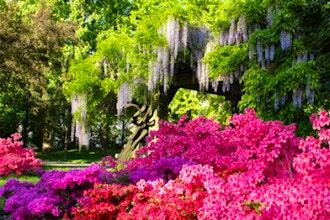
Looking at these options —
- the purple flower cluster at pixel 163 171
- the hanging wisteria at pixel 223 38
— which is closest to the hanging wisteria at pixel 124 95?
the hanging wisteria at pixel 223 38

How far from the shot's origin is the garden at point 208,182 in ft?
9.82

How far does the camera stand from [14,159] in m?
10.9

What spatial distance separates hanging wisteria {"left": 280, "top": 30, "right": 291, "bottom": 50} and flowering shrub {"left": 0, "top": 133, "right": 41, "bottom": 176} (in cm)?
743

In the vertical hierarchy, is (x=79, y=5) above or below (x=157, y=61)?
above

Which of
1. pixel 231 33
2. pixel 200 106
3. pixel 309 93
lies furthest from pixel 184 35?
pixel 200 106

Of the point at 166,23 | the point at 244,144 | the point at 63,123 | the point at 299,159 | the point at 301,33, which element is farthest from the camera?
the point at 63,123

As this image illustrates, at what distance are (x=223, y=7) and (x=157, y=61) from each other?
10.4ft

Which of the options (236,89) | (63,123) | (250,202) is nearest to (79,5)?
(63,123)

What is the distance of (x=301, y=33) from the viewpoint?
1131cm

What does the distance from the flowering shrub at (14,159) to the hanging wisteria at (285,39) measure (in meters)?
7.43

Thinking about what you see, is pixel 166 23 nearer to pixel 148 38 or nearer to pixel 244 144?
pixel 148 38

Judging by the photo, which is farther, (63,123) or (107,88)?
(63,123)

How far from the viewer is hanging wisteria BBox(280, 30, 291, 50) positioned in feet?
36.8

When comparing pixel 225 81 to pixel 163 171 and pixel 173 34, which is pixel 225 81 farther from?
pixel 163 171
